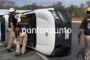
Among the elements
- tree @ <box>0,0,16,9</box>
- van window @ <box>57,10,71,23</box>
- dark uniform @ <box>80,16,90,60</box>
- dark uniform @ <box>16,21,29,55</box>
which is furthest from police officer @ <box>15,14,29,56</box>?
dark uniform @ <box>80,16,90,60</box>

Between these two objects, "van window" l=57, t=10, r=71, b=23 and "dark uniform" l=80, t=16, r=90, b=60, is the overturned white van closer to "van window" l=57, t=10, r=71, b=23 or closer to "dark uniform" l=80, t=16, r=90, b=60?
"van window" l=57, t=10, r=71, b=23

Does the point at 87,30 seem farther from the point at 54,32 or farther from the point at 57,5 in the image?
the point at 57,5

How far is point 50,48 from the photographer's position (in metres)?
10.5

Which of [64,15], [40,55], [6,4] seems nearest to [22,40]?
[40,55]

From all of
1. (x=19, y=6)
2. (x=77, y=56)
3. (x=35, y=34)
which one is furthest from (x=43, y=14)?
(x=19, y=6)

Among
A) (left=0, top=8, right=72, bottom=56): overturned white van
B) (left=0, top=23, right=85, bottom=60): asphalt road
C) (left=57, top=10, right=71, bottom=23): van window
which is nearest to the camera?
(left=0, top=23, right=85, bottom=60): asphalt road

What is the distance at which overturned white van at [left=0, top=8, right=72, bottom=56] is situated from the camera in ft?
34.3

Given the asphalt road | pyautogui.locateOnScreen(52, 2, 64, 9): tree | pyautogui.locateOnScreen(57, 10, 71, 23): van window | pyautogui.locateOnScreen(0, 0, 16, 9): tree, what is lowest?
the asphalt road

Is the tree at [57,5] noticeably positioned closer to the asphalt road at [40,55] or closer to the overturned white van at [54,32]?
the overturned white van at [54,32]

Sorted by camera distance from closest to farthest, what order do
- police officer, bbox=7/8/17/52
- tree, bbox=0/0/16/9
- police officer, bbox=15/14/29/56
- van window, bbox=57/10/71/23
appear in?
van window, bbox=57/10/71/23 → police officer, bbox=15/14/29/56 → police officer, bbox=7/8/17/52 → tree, bbox=0/0/16/9

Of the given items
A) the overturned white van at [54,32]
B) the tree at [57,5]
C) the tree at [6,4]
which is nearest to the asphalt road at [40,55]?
Result: the overturned white van at [54,32]

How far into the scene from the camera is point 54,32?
10.4m

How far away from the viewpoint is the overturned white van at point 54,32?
10.5m

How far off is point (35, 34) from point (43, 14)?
0.94m
